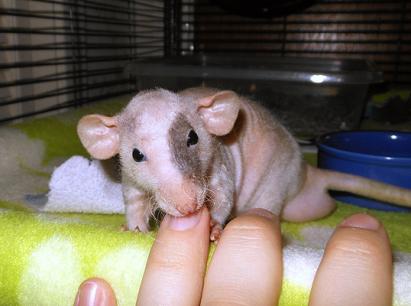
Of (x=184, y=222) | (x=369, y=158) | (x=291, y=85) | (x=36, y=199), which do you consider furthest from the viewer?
(x=291, y=85)

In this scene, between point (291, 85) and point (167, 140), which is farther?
point (291, 85)

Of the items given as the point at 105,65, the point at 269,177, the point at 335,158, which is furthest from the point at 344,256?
the point at 105,65

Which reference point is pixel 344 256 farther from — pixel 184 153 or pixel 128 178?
pixel 128 178

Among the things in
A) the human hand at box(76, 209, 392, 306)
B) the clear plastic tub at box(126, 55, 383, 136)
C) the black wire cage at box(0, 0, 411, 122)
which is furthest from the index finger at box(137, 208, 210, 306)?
the black wire cage at box(0, 0, 411, 122)

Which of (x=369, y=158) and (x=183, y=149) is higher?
(x=183, y=149)

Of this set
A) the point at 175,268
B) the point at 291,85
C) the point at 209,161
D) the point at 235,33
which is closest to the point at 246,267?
the point at 175,268

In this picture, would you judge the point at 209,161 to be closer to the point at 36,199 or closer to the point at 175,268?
the point at 175,268
